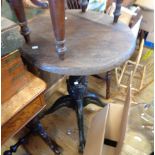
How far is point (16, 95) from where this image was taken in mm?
633

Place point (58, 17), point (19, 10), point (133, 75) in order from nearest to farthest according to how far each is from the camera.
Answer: point (58, 17), point (19, 10), point (133, 75)

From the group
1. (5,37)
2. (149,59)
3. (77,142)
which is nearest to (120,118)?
(77,142)

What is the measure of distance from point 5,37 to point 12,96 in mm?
189

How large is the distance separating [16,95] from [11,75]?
0.07 metres

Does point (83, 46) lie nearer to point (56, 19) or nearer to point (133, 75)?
point (56, 19)

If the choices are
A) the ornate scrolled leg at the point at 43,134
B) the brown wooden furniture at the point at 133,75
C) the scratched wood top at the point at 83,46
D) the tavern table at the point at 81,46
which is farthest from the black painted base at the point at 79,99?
the brown wooden furniture at the point at 133,75

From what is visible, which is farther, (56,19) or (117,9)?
(117,9)

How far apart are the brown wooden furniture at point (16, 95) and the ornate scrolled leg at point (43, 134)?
1.42ft

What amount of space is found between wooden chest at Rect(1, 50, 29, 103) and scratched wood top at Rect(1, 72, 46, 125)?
0.02 meters

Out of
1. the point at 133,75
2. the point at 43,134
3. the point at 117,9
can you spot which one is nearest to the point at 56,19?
the point at 117,9

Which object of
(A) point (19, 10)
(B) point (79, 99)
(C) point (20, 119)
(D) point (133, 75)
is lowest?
(D) point (133, 75)

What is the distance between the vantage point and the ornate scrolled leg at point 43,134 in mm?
1102

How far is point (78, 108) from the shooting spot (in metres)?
1.15

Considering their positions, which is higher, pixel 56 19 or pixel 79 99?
pixel 56 19
